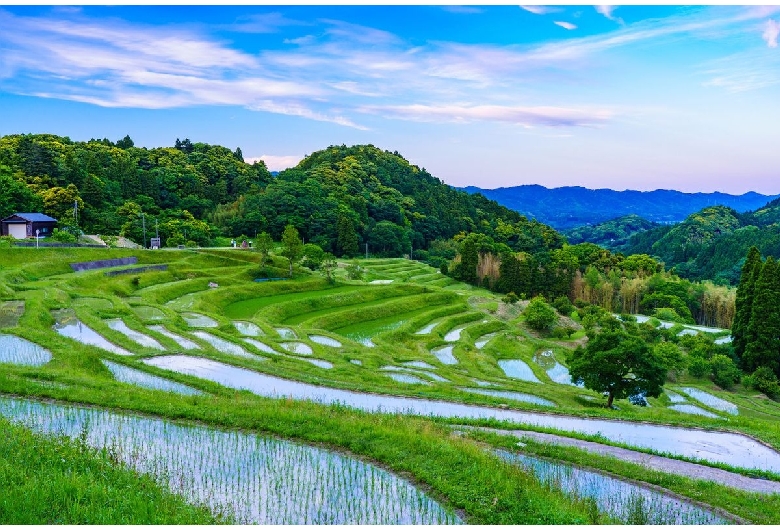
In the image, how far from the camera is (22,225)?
195 feet


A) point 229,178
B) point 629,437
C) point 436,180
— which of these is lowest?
point 629,437

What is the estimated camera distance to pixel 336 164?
136 metres

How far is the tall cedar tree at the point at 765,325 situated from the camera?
4025 cm

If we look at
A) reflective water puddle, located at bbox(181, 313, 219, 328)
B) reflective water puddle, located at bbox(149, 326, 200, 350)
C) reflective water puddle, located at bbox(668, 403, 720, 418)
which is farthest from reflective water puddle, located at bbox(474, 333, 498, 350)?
reflective water puddle, located at bbox(149, 326, 200, 350)

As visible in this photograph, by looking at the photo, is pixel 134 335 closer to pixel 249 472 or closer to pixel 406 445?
pixel 249 472

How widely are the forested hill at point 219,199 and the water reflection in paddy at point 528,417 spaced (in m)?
52.5

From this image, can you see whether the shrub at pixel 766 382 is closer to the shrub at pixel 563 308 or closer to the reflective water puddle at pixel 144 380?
the shrub at pixel 563 308

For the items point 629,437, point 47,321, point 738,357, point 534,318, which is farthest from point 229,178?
point 629,437

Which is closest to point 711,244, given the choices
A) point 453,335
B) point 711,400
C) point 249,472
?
point 453,335

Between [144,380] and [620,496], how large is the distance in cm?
1570

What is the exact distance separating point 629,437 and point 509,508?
8121 millimetres

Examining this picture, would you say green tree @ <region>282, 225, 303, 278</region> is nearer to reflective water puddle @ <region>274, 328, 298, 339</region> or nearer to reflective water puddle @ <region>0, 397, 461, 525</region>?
reflective water puddle @ <region>274, 328, 298, 339</region>

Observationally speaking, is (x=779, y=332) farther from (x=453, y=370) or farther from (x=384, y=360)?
(x=384, y=360)

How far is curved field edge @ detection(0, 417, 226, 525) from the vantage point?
27.0ft
